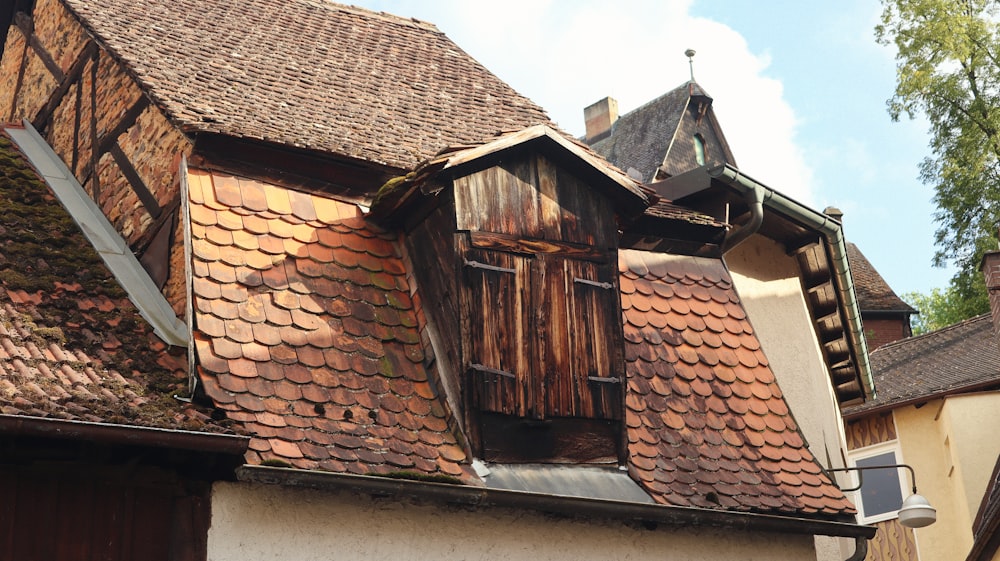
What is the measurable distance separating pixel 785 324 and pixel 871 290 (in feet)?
64.9

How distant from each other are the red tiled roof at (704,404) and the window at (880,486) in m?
11.9

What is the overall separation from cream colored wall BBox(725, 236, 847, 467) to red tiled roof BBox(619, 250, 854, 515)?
1131mm

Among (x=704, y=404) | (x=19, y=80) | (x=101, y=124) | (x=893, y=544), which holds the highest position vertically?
(x=19, y=80)

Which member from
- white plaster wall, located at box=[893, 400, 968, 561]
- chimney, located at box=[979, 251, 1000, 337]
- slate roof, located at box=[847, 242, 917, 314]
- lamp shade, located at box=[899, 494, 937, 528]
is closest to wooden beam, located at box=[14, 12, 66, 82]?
lamp shade, located at box=[899, 494, 937, 528]

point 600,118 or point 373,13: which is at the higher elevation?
point 600,118

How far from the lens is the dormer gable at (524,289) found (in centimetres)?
859

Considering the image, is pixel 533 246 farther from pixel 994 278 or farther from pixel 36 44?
pixel 994 278

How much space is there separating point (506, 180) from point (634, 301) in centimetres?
154

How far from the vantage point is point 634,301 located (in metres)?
10.1

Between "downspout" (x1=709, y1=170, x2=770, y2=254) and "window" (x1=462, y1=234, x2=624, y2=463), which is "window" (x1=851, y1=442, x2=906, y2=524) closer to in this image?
"downspout" (x1=709, y1=170, x2=770, y2=254)

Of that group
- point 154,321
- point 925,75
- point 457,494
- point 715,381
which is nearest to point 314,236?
point 154,321

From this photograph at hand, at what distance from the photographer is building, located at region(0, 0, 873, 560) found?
7.40m

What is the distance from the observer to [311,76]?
11.1 m

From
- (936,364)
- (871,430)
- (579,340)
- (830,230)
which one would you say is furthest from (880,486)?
(579,340)
